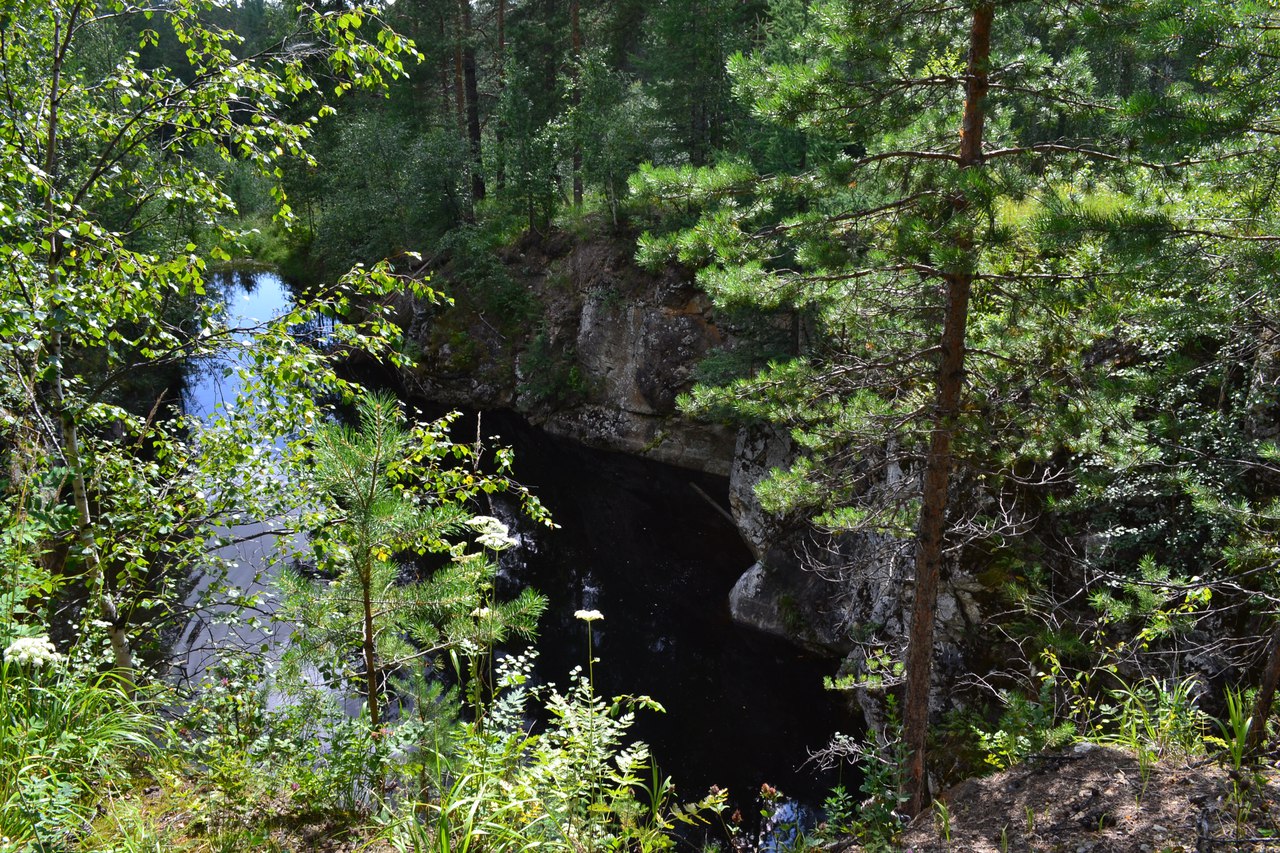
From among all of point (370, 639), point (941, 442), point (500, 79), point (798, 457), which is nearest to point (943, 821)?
point (941, 442)

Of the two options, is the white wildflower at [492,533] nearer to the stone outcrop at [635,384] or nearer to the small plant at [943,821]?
the small plant at [943,821]

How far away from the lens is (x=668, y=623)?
38.0 feet

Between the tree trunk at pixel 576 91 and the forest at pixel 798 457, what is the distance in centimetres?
1407

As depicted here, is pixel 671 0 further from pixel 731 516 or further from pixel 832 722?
pixel 832 722

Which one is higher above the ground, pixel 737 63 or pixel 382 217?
pixel 382 217

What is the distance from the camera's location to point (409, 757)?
3.18m

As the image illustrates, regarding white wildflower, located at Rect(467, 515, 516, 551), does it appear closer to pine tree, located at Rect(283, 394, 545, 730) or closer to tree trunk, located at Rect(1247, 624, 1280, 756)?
pine tree, located at Rect(283, 394, 545, 730)

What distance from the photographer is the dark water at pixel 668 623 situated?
899 centimetres

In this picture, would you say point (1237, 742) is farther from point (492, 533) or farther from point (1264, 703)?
point (492, 533)

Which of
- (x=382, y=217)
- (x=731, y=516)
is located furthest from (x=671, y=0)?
(x=731, y=516)

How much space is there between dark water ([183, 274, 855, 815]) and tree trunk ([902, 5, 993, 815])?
3.55 meters

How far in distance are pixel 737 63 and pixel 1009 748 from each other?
473 centimetres

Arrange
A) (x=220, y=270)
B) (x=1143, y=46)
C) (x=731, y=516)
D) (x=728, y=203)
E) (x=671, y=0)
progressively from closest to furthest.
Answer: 1. (x=1143, y=46)
2. (x=728, y=203)
3. (x=731, y=516)
4. (x=671, y=0)
5. (x=220, y=270)

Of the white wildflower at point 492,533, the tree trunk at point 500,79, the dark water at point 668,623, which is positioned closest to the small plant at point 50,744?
the white wildflower at point 492,533
